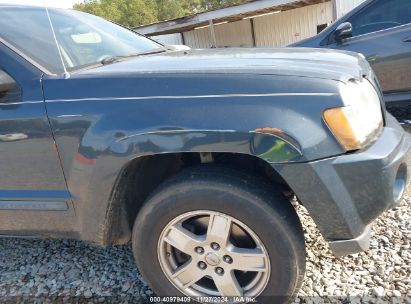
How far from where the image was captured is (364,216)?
1730 millimetres

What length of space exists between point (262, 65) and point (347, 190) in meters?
0.71

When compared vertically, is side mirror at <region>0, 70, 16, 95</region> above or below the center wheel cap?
above

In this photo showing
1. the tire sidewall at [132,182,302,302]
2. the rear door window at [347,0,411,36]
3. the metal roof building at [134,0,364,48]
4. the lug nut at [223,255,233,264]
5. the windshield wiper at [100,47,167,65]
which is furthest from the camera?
the metal roof building at [134,0,364,48]

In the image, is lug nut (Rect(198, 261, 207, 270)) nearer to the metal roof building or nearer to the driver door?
the driver door

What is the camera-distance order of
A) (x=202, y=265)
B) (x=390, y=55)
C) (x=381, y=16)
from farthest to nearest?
1. (x=381, y=16)
2. (x=390, y=55)
3. (x=202, y=265)

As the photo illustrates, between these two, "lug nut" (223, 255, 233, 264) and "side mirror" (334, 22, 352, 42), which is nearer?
"lug nut" (223, 255, 233, 264)

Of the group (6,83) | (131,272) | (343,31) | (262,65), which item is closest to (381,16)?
(343,31)

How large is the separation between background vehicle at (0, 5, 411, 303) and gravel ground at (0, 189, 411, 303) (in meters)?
0.41

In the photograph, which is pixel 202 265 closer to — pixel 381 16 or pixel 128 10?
pixel 381 16

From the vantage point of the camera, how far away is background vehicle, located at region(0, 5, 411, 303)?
167 centimetres

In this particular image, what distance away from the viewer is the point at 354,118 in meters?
1.71

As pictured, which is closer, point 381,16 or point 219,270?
point 219,270

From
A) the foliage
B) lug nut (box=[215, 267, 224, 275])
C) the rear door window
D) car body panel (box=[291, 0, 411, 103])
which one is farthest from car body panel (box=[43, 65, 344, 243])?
the foliage

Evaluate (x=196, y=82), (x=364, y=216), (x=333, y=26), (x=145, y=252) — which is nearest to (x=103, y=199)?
(x=145, y=252)
